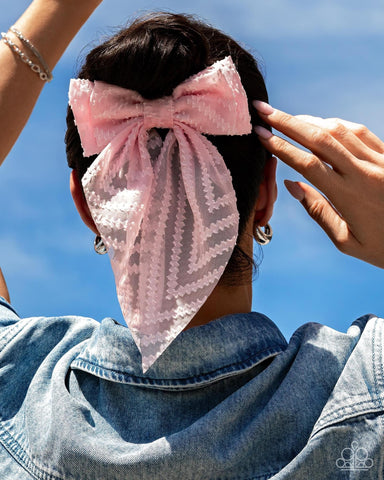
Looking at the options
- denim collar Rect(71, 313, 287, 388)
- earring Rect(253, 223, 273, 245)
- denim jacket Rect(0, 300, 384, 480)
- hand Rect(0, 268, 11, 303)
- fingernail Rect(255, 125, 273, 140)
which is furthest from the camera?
hand Rect(0, 268, 11, 303)

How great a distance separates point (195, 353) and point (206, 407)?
142mm

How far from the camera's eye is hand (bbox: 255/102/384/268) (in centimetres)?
167

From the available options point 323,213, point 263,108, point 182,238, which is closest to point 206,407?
point 182,238

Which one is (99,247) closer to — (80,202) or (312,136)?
(80,202)

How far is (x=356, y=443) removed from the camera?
4.83 ft

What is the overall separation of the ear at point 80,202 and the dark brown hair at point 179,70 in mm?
35

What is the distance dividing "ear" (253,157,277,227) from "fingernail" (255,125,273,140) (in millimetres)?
109

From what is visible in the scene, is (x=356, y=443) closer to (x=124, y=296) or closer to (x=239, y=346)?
(x=239, y=346)

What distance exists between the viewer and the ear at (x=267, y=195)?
1782 mm

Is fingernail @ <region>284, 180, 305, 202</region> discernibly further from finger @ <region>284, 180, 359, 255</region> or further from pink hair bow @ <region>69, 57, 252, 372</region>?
pink hair bow @ <region>69, 57, 252, 372</region>

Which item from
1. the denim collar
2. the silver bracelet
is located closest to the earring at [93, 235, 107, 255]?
the denim collar

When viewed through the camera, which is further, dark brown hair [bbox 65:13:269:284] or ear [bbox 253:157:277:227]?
ear [bbox 253:157:277:227]

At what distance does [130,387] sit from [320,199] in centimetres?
78

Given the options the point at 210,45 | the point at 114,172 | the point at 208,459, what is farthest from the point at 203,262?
the point at 210,45
